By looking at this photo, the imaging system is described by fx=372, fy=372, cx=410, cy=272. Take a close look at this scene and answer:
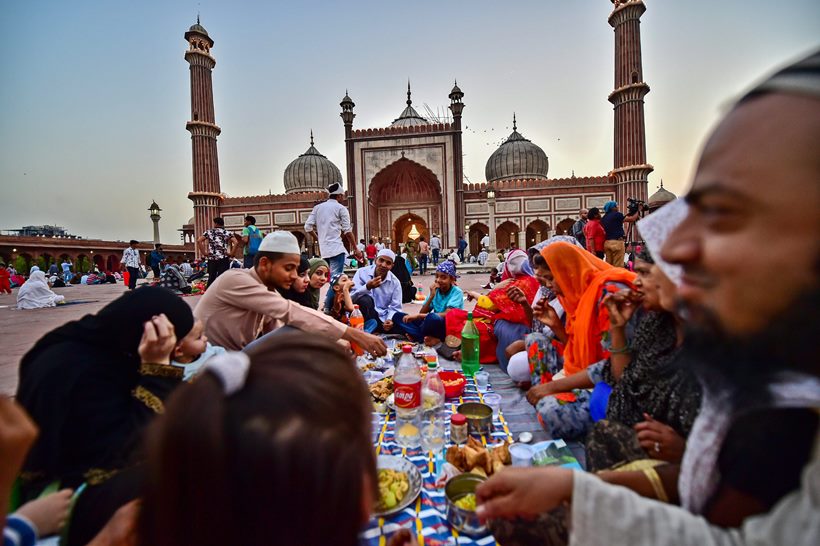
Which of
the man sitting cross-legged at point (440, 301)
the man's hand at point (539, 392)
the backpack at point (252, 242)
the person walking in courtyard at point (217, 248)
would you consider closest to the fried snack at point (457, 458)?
the man's hand at point (539, 392)

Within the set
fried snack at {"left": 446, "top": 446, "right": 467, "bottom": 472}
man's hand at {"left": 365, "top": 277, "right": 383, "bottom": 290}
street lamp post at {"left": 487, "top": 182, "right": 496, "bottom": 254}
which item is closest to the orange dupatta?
fried snack at {"left": 446, "top": 446, "right": 467, "bottom": 472}

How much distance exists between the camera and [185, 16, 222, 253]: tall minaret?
1712 centimetres

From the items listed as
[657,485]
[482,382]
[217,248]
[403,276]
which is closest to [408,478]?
[657,485]

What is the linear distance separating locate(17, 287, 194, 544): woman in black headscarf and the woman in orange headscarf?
1.85 metres

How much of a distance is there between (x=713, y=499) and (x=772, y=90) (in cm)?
70

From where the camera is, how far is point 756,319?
1.64 ft

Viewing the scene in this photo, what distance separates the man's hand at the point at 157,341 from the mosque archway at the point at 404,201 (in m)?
19.0

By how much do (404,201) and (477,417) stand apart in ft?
65.9

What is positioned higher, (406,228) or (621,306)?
(406,228)

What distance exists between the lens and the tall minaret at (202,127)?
1712cm

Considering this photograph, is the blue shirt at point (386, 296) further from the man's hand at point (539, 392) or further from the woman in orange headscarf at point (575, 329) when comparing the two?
the man's hand at point (539, 392)

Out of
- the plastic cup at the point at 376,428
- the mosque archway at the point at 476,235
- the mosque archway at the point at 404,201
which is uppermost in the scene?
the mosque archway at the point at 404,201

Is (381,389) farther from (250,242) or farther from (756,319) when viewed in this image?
(250,242)

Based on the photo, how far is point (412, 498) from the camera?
4.53 feet
